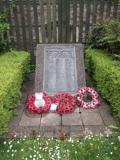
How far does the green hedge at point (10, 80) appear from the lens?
4738 mm

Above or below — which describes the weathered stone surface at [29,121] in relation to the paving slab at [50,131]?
below

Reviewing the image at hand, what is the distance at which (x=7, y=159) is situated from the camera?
4.34 meters

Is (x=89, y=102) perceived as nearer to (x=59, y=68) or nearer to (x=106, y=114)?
(x=106, y=114)

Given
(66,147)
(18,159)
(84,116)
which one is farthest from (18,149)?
(84,116)

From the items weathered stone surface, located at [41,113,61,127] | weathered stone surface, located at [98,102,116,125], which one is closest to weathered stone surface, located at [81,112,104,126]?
weathered stone surface, located at [98,102,116,125]

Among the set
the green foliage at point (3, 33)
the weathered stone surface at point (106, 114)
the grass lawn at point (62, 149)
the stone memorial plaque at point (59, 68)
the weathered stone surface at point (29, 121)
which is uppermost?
the green foliage at point (3, 33)

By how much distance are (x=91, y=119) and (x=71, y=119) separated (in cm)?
33

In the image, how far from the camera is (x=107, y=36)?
639 centimetres

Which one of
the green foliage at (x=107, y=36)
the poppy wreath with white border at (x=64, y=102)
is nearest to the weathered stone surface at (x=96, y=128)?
the poppy wreath with white border at (x=64, y=102)

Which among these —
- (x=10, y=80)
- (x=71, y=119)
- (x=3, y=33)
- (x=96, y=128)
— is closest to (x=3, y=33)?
(x=3, y=33)

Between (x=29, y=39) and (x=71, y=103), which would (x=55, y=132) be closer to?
(x=71, y=103)

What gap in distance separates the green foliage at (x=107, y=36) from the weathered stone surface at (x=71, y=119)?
1.65 meters

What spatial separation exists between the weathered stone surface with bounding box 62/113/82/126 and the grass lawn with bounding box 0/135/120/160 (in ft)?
1.71

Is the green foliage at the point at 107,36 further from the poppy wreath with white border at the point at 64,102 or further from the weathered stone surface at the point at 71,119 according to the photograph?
the weathered stone surface at the point at 71,119
